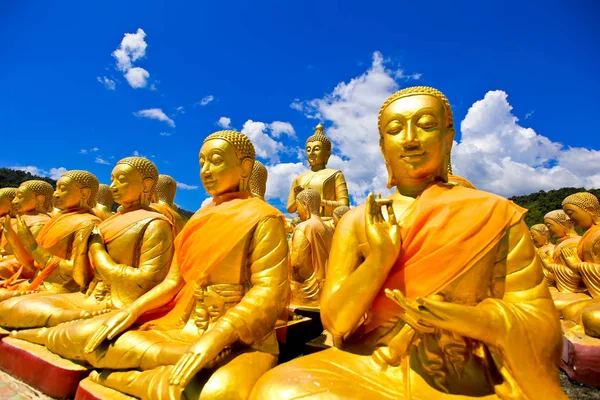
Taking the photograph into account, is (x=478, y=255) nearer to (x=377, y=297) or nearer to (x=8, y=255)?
(x=377, y=297)

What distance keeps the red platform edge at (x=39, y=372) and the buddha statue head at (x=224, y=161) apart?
205cm

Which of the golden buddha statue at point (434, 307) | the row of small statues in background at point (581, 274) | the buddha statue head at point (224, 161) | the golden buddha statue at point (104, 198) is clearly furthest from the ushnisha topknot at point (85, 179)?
the row of small statues in background at point (581, 274)

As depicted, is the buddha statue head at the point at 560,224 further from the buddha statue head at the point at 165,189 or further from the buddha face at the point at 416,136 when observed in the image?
the buddha statue head at the point at 165,189

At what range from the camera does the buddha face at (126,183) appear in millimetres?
4848

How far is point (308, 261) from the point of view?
751 cm

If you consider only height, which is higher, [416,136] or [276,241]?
[416,136]

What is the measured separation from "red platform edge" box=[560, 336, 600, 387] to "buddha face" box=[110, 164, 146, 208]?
5.34 m

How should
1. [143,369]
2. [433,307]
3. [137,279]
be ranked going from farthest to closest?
[137,279], [143,369], [433,307]

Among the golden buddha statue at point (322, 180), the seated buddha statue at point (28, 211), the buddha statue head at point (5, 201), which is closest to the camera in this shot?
the seated buddha statue at point (28, 211)

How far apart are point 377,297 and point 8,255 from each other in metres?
7.60

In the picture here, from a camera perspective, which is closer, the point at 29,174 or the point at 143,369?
the point at 143,369

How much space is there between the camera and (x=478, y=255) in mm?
2578

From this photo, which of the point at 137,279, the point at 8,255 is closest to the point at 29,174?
the point at 8,255

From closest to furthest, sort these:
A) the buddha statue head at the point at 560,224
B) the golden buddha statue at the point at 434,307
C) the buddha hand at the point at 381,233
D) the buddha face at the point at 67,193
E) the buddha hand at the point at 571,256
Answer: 1. the golden buddha statue at the point at 434,307
2. the buddha hand at the point at 381,233
3. the buddha face at the point at 67,193
4. the buddha hand at the point at 571,256
5. the buddha statue head at the point at 560,224
